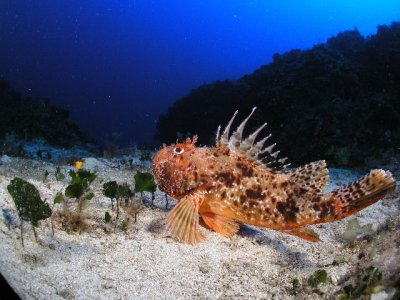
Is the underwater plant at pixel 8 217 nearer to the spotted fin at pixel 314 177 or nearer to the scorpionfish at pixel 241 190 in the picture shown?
the scorpionfish at pixel 241 190

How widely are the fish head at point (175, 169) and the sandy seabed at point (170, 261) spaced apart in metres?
0.61

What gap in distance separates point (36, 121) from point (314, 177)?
1581 centimetres

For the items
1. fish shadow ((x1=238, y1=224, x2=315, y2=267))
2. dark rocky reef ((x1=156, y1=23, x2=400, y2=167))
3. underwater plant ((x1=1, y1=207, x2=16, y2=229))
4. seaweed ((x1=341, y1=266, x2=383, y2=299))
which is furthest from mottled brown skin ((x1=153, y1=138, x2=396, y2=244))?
dark rocky reef ((x1=156, y1=23, x2=400, y2=167))

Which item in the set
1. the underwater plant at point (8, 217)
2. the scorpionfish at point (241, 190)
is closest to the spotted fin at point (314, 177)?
the scorpionfish at point (241, 190)

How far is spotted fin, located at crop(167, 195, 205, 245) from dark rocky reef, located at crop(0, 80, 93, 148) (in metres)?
11.9

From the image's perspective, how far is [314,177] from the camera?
4211 millimetres

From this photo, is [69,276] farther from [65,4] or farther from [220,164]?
[65,4]

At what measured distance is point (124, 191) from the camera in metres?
4.66

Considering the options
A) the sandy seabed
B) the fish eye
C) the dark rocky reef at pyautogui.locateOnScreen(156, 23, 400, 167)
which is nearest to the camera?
the sandy seabed

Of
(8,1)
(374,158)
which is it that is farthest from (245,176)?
(8,1)

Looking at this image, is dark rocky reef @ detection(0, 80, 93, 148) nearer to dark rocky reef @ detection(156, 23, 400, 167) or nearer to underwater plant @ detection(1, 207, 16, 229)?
dark rocky reef @ detection(156, 23, 400, 167)

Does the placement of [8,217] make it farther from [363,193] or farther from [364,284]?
[363,193]

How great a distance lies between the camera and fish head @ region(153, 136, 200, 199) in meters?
4.34

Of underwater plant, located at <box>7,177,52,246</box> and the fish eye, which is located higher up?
the fish eye
